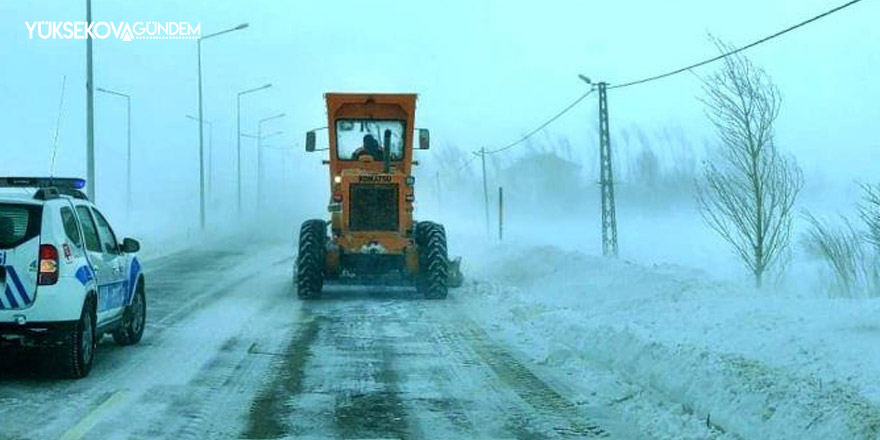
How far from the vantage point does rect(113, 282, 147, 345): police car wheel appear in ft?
39.5

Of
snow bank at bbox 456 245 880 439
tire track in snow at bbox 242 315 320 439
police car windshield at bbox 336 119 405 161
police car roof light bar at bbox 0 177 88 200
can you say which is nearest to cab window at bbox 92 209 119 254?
police car roof light bar at bbox 0 177 88 200

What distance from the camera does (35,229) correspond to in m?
9.39

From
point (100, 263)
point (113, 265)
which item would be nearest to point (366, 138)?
→ point (113, 265)

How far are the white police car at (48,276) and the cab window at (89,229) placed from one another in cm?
3

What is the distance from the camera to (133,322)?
1228cm

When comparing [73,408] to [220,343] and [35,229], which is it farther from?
[220,343]

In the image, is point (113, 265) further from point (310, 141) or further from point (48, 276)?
point (310, 141)

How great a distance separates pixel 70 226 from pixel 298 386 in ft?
8.69

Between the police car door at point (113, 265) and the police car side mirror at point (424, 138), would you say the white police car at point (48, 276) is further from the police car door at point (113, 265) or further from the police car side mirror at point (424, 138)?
the police car side mirror at point (424, 138)

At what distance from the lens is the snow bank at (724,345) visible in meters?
6.97

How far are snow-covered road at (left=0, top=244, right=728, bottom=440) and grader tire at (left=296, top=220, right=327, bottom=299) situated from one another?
8.45 ft

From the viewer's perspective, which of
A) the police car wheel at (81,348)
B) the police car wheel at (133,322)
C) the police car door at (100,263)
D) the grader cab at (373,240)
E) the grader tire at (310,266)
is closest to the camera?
the police car wheel at (81,348)

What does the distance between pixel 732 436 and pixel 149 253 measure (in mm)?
30130

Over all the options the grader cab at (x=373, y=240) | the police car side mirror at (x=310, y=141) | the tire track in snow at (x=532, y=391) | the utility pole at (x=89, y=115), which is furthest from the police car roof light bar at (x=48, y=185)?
the utility pole at (x=89, y=115)
